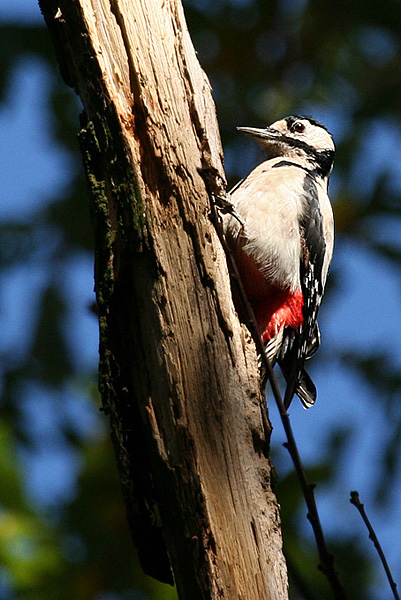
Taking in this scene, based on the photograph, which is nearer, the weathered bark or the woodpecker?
the weathered bark

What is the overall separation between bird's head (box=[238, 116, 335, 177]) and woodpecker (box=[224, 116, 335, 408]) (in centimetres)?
36

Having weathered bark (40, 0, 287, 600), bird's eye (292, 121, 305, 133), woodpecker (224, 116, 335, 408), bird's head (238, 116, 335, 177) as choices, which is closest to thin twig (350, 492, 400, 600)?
weathered bark (40, 0, 287, 600)

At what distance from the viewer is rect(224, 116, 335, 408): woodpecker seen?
4.20 m

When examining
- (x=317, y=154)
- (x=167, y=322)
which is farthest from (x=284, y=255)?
(x=167, y=322)

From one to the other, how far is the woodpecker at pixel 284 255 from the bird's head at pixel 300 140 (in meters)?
0.36

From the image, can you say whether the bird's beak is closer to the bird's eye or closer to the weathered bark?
the bird's eye

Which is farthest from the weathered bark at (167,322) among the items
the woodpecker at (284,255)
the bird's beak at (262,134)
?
the bird's beak at (262,134)

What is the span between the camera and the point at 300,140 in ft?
17.5

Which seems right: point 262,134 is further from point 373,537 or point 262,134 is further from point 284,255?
point 373,537

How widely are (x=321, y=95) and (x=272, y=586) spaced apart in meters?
6.10

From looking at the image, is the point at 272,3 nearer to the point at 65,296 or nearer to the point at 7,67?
the point at 7,67

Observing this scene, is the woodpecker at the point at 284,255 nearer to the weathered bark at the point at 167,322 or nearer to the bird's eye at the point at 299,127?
the bird's eye at the point at 299,127

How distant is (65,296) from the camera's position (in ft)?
24.1

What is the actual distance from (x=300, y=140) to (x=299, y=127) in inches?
3.9
